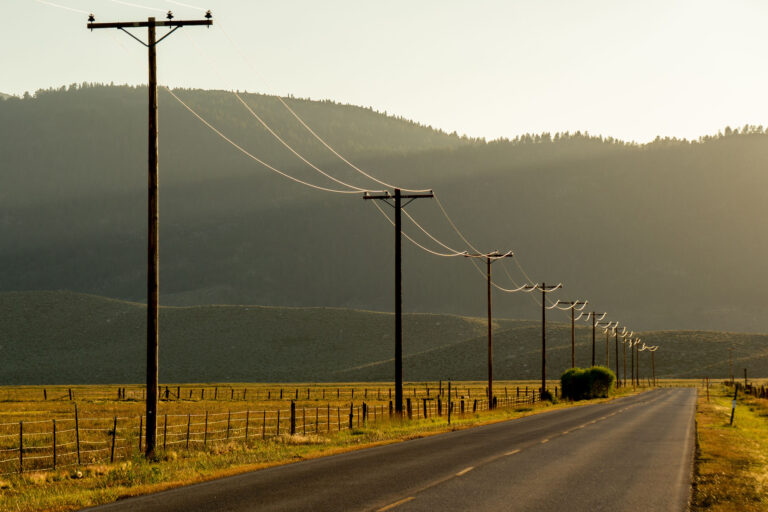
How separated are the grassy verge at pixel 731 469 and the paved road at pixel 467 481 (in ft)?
1.47

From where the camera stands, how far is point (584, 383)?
85.7 metres

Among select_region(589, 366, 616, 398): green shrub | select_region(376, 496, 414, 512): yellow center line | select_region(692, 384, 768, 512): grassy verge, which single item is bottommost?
select_region(589, 366, 616, 398): green shrub

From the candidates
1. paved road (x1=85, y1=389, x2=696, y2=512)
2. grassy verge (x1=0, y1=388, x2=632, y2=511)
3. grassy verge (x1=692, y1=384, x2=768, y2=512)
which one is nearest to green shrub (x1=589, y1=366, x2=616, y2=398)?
grassy verge (x1=692, y1=384, x2=768, y2=512)

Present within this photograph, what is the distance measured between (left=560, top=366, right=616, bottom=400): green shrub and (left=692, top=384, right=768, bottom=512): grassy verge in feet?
141

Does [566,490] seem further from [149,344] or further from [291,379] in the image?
[291,379]

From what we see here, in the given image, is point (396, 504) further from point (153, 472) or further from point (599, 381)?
point (599, 381)

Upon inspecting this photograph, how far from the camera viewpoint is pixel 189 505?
15.6 m

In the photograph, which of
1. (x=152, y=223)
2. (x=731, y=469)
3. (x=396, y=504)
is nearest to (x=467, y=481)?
(x=396, y=504)

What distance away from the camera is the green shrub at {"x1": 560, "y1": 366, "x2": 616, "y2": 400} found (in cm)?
8475

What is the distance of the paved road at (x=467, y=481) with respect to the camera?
15695mm

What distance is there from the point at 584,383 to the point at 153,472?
70087mm

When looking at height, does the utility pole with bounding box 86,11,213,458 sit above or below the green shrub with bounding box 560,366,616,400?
above

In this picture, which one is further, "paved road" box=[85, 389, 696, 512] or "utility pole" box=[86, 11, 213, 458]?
"utility pole" box=[86, 11, 213, 458]

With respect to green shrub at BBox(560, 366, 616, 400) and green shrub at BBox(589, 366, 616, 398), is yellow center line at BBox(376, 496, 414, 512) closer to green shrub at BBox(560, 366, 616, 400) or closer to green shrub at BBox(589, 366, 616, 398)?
green shrub at BBox(560, 366, 616, 400)
